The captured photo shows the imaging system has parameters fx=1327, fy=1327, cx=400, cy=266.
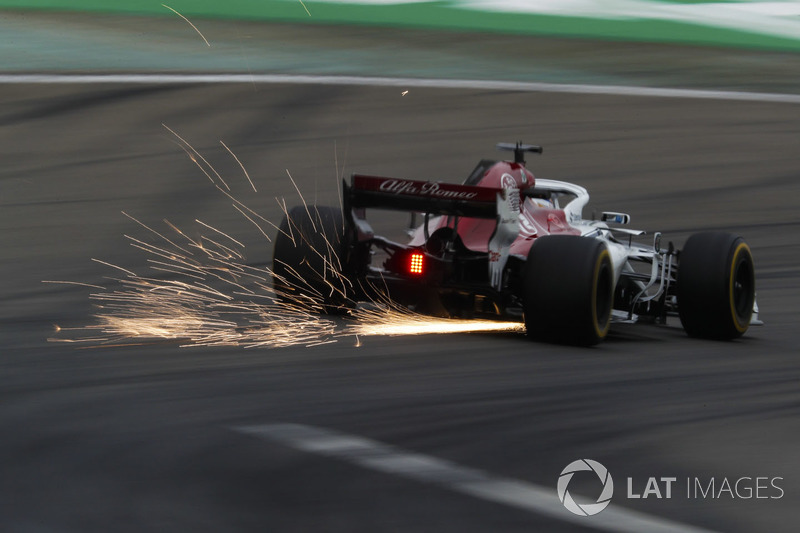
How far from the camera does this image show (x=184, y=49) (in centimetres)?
2312

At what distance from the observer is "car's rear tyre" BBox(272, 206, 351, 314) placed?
895 cm

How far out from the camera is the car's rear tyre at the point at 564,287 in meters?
8.16

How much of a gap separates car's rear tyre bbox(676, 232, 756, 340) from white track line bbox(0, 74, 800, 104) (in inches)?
485

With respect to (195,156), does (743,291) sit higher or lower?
lower

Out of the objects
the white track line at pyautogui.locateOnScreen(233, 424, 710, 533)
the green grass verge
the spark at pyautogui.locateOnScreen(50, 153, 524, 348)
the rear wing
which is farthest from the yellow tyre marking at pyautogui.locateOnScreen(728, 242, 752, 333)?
the green grass verge

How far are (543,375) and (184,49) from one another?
1686 centimetres

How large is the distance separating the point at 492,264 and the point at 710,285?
164cm

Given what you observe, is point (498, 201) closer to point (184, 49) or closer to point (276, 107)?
point (276, 107)

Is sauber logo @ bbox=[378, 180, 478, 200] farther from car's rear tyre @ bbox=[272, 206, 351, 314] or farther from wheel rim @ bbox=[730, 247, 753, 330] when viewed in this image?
wheel rim @ bbox=[730, 247, 753, 330]

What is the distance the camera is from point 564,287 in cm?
816

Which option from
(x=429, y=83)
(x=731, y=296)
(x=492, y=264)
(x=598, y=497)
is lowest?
(x=598, y=497)

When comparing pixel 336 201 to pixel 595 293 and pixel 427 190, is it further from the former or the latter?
pixel 595 293

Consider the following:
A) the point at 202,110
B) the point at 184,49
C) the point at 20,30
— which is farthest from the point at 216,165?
the point at 20,30

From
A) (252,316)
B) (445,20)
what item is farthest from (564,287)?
(445,20)
